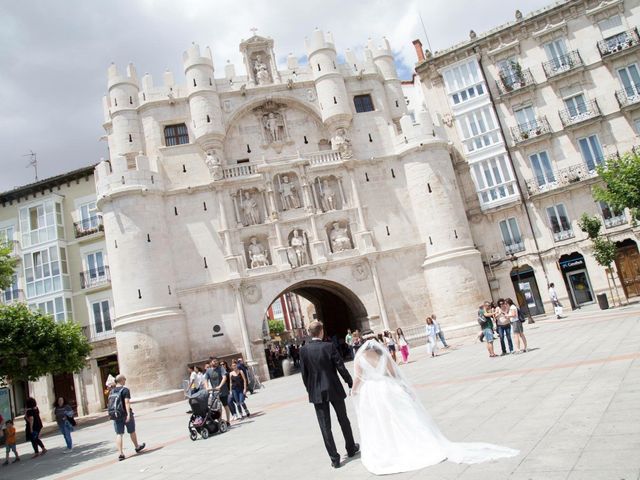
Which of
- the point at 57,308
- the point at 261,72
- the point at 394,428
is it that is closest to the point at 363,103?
the point at 261,72

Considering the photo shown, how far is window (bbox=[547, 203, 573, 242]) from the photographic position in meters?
30.1

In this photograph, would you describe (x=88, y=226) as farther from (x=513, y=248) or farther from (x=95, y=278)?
(x=513, y=248)

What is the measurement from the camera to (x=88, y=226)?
3278 cm

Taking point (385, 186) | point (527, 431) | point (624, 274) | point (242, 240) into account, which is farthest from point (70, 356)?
point (624, 274)

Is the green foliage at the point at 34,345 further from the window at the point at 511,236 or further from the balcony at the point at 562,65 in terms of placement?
the balcony at the point at 562,65

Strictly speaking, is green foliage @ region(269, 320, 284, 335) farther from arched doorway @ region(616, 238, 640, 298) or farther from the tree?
the tree

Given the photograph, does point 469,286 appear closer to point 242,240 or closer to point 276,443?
point 242,240

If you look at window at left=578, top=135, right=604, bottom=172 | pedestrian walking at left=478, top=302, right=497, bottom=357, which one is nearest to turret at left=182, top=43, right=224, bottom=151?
pedestrian walking at left=478, top=302, right=497, bottom=357

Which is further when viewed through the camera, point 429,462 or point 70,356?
point 70,356

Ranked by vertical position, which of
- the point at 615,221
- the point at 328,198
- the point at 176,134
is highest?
the point at 176,134

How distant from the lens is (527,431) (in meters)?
6.45

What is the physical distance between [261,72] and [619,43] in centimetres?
2260

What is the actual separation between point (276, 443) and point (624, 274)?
89.1 ft

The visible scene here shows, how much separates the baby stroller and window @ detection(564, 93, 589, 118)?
95.4 feet
